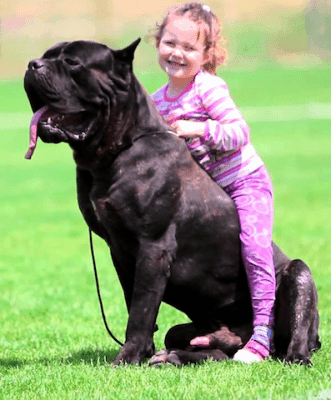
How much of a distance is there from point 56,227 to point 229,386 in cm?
968

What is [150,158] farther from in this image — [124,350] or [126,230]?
[124,350]

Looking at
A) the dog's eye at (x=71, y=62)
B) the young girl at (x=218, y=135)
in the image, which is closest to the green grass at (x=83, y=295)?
the young girl at (x=218, y=135)

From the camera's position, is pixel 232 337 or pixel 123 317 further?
pixel 123 317

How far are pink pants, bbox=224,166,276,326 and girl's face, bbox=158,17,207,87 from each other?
734mm

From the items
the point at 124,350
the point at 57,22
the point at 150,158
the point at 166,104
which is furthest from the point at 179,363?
the point at 57,22

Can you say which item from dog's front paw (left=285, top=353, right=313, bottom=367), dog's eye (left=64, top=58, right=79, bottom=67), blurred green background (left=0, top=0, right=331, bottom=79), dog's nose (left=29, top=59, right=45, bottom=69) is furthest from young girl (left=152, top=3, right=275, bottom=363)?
blurred green background (left=0, top=0, right=331, bottom=79)

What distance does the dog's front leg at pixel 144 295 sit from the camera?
4.90 metres

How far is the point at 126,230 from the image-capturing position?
4898 millimetres

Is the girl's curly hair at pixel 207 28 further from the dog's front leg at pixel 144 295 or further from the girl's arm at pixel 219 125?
the dog's front leg at pixel 144 295

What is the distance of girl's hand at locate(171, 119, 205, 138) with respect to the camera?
5.05m

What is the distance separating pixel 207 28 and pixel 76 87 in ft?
3.21

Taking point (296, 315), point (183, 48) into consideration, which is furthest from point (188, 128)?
point (296, 315)

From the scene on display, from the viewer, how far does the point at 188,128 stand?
16.6 feet

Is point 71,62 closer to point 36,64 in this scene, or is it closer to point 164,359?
point 36,64
